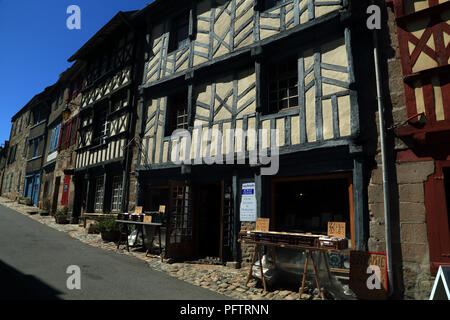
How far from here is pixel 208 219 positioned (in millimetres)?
7895

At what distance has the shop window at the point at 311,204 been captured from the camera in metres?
5.07

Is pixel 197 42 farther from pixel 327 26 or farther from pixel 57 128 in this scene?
pixel 57 128

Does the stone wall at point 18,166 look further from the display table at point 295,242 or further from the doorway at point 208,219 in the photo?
the display table at point 295,242

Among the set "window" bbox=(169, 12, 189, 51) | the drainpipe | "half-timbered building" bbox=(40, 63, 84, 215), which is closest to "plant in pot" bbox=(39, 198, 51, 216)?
"half-timbered building" bbox=(40, 63, 84, 215)

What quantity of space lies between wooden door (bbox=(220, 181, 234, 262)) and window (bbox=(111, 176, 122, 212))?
4.97 metres

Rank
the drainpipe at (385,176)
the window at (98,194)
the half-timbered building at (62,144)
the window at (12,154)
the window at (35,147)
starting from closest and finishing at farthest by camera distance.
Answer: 1. the drainpipe at (385,176)
2. the window at (98,194)
3. the half-timbered building at (62,144)
4. the window at (35,147)
5. the window at (12,154)

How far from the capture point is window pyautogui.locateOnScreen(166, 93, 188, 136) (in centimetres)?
829

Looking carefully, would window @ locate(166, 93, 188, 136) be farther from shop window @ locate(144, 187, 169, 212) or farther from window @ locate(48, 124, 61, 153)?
window @ locate(48, 124, 61, 153)

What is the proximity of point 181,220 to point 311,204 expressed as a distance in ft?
11.0

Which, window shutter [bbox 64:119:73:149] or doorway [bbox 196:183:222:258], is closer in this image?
doorway [bbox 196:183:222:258]

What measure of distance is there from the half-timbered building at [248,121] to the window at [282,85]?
0.08ft

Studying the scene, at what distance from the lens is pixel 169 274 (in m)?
5.35

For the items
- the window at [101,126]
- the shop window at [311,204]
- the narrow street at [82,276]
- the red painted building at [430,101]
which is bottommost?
the narrow street at [82,276]

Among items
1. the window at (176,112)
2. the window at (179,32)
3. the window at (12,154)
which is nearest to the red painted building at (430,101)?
the window at (176,112)
